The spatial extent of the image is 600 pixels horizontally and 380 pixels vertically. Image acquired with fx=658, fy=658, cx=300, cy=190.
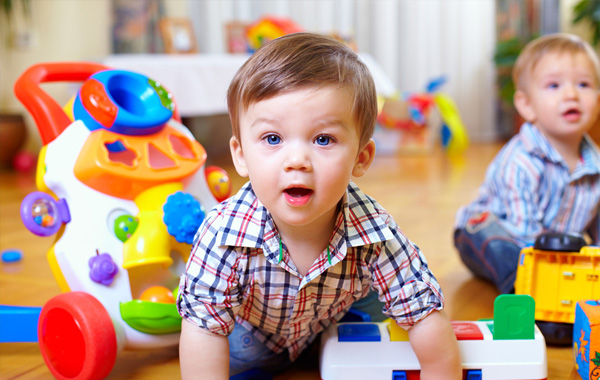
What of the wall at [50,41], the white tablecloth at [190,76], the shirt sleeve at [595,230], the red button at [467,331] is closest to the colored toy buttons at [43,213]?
the red button at [467,331]

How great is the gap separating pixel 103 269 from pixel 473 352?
48 centimetres

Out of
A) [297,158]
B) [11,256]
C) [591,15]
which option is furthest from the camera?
[591,15]

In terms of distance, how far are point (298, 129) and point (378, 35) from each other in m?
3.46

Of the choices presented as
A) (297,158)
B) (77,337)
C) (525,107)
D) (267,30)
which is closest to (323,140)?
(297,158)

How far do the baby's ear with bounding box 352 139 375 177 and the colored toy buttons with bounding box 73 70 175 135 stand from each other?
332 mm

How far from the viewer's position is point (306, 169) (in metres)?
0.66

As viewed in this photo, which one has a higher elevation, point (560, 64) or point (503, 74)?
point (560, 64)

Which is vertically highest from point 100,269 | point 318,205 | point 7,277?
point 318,205

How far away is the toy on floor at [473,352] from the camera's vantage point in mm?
786

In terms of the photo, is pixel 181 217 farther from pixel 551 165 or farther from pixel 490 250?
pixel 551 165

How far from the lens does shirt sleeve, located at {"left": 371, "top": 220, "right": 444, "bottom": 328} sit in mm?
751

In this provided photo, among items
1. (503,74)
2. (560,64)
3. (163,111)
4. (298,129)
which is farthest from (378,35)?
(298,129)

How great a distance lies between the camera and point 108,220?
34.8 inches

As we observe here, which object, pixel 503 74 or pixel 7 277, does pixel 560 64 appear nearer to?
pixel 7 277
